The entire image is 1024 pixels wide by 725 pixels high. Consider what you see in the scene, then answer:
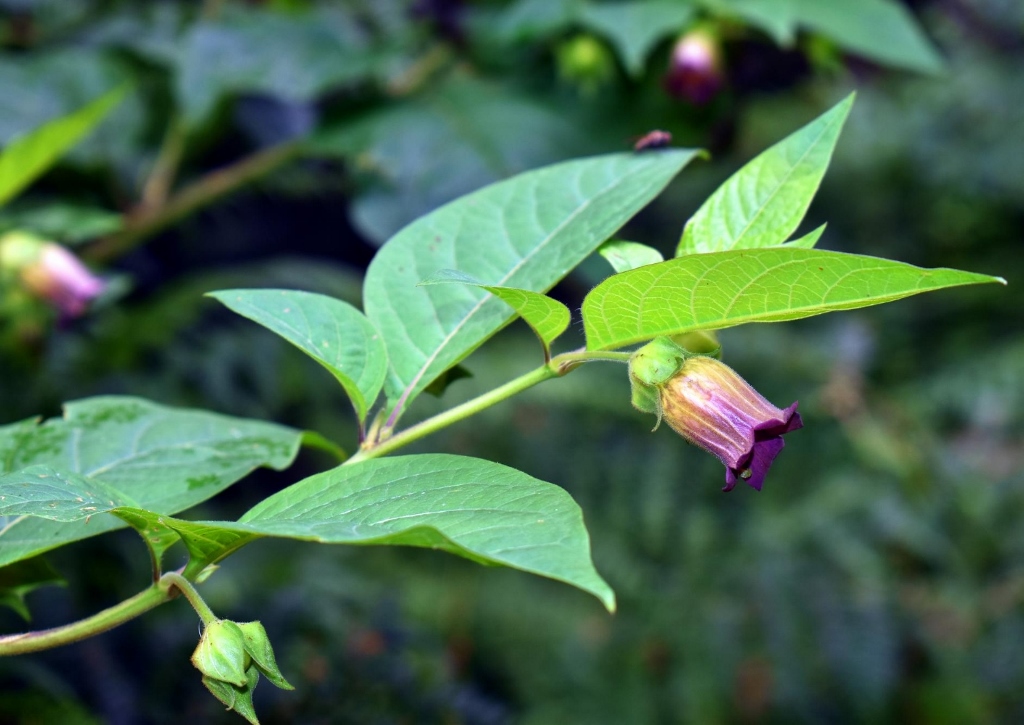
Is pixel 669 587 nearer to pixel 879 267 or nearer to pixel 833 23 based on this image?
pixel 833 23

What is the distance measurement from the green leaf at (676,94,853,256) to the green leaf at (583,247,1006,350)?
71 millimetres

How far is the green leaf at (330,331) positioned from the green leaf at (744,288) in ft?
0.39

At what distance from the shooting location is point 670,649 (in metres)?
1.92

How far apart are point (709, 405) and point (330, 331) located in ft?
0.65

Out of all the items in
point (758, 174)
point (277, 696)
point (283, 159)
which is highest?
point (758, 174)

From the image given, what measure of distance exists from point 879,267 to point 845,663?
1.57 meters

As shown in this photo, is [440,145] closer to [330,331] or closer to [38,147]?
[38,147]

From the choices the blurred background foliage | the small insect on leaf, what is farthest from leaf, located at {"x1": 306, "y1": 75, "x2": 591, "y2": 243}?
the small insect on leaf

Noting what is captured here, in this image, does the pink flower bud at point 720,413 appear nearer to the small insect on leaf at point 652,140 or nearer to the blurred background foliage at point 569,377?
the small insect on leaf at point 652,140

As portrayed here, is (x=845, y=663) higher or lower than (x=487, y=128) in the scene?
lower

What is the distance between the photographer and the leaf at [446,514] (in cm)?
31

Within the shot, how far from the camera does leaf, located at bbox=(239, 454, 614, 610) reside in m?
0.31

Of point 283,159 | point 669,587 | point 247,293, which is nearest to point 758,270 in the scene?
point 247,293

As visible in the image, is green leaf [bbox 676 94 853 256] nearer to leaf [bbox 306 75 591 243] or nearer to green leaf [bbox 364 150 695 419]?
green leaf [bbox 364 150 695 419]
